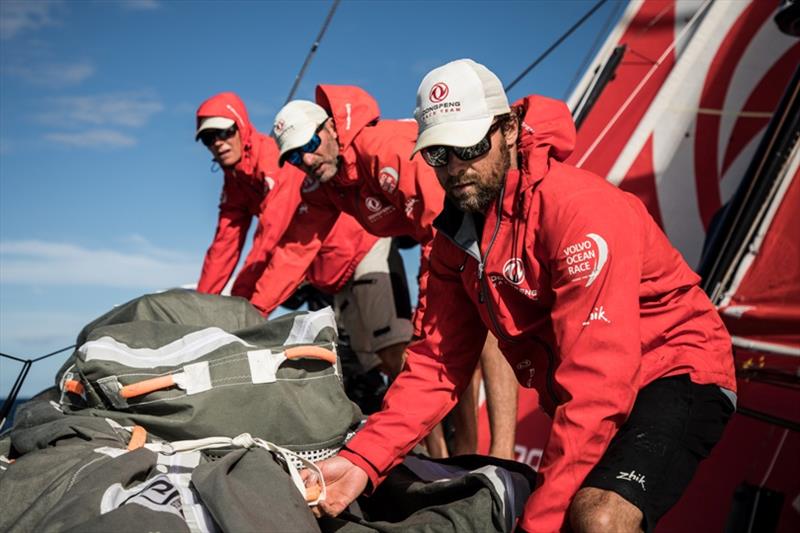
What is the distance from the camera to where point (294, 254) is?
4.79 metres

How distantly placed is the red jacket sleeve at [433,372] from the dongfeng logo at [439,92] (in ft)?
1.75

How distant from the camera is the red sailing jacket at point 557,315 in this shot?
1.88m

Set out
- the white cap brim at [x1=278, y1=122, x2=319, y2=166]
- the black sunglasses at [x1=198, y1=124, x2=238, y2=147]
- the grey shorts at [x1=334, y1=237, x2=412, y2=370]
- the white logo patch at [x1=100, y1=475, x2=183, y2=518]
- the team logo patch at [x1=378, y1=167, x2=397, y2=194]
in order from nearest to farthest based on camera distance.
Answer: the white logo patch at [x1=100, y1=475, x2=183, y2=518] < the team logo patch at [x1=378, y1=167, x2=397, y2=194] < the white cap brim at [x1=278, y1=122, x2=319, y2=166] < the grey shorts at [x1=334, y1=237, x2=412, y2=370] < the black sunglasses at [x1=198, y1=124, x2=238, y2=147]

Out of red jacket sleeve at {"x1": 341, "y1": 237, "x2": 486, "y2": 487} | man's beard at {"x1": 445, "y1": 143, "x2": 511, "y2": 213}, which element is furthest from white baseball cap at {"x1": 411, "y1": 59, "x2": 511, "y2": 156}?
red jacket sleeve at {"x1": 341, "y1": 237, "x2": 486, "y2": 487}

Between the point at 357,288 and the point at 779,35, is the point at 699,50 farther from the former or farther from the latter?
the point at 357,288

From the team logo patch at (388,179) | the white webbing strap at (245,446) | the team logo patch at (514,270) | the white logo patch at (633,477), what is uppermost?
the team logo patch at (388,179)

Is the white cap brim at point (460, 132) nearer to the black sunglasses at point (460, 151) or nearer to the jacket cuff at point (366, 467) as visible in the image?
the black sunglasses at point (460, 151)

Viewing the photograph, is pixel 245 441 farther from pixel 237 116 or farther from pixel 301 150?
pixel 237 116

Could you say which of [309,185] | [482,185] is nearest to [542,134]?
[482,185]

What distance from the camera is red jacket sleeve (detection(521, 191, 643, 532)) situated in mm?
1862

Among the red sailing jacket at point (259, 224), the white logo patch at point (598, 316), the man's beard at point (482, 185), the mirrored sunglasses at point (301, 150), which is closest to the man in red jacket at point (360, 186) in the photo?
the mirrored sunglasses at point (301, 150)

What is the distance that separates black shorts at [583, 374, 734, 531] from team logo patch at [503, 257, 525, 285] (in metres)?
0.43

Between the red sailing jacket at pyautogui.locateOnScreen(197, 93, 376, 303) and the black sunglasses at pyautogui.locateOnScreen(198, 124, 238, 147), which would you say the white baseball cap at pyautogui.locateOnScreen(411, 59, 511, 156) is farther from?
the black sunglasses at pyautogui.locateOnScreen(198, 124, 238, 147)

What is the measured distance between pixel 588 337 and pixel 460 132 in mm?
635
